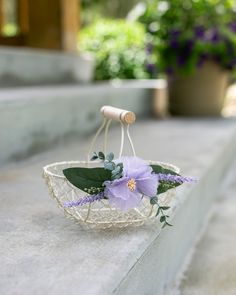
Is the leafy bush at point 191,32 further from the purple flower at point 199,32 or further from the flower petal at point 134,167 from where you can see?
the flower petal at point 134,167

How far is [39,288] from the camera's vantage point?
672mm

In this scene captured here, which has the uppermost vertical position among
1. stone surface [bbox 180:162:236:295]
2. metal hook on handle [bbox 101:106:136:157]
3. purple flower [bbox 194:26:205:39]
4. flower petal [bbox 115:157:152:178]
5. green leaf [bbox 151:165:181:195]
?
purple flower [bbox 194:26:205:39]

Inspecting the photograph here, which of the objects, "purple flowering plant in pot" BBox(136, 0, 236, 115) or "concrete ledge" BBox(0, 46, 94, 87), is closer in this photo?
"concrete ledge" BBox(0, 46, 94, 87)

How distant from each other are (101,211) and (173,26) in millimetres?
2311

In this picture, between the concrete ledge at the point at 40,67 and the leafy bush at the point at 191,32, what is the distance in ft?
1.50

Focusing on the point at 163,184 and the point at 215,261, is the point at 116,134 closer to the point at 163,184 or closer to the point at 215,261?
the point at 215,261

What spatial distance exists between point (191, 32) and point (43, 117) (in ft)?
4.86

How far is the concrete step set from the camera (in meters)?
0.70

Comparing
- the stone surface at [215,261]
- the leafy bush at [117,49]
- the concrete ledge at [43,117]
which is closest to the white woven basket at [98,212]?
the stone surface at [215,261]

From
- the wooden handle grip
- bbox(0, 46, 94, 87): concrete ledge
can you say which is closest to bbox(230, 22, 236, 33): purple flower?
bbox(0, 46, 94, 87): concrete ledge

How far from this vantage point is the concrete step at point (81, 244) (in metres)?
0.70

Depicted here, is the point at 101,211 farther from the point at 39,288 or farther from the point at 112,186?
the point at 39,288

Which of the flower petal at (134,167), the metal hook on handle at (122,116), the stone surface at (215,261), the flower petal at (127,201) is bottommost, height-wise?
the stone surface at (215,261)

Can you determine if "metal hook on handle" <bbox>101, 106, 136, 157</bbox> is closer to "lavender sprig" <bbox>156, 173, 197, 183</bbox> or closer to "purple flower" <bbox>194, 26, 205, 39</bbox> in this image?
"lavender sprig" <bbox>156, 173, 197, 183</bbox>
